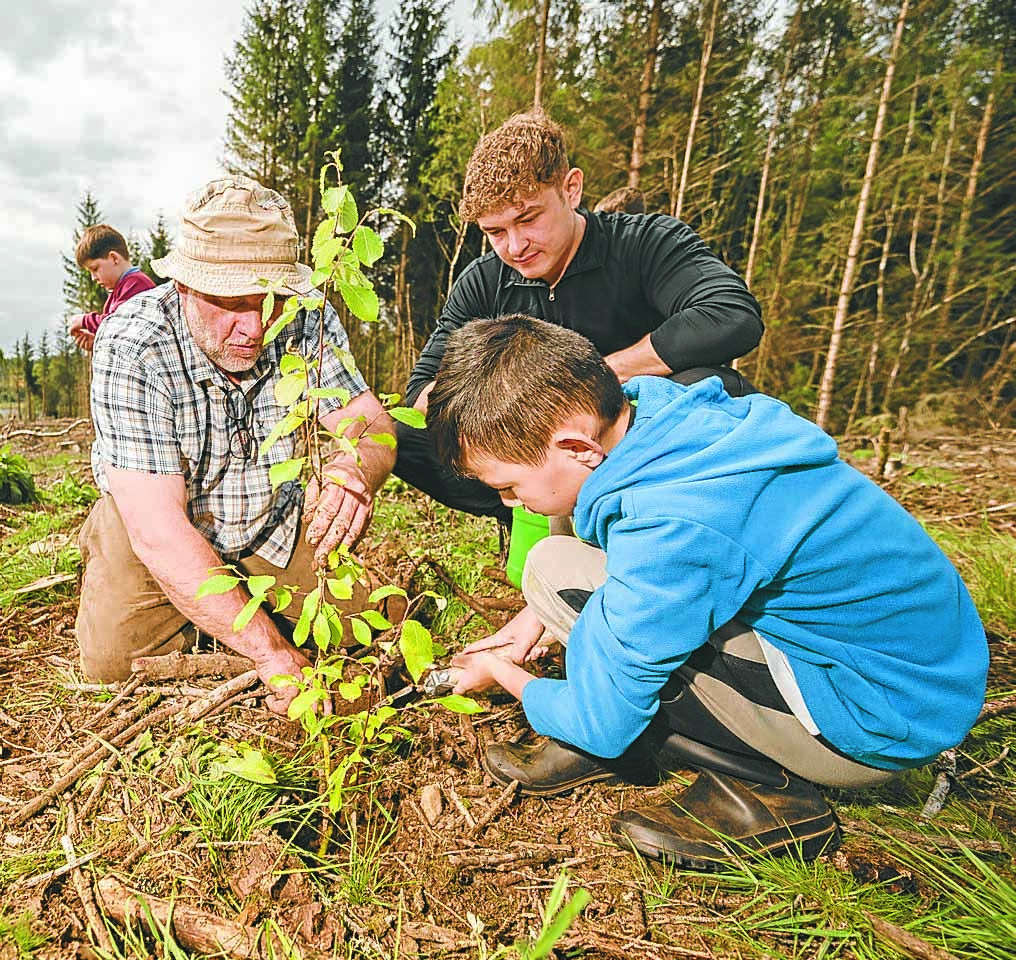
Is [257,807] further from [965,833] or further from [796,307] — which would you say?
[796,307]

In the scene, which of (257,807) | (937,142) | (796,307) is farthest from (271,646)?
(937,142)

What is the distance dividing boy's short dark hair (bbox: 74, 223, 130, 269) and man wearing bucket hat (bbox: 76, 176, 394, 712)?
4.53 m

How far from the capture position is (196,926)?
1234mm

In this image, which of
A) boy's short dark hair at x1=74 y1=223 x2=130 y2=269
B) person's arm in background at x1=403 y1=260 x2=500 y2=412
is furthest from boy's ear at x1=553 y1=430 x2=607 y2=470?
boy's short dark hair at x1=74 y1=223 x2=130 y2=269

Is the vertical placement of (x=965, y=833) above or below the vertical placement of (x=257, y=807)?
above

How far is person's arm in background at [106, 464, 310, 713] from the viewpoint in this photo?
1.73m

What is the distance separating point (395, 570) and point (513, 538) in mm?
497

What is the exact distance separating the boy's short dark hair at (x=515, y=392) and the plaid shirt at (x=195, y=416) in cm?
40

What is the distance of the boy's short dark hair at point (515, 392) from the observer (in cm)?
139

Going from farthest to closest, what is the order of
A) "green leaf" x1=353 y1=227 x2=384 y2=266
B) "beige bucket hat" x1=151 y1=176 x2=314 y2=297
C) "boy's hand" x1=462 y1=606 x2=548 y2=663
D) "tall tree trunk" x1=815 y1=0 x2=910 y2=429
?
"tall tree trunk" x1=815 y1=0 x2=910 y2=429
"boy's hand" x1=462 y1=606 x2=548 y2=663
"beige bucket hat" x1=151 y1=176 x2=314 y2=297
"green leaf" x1=353 y1=227 x2=384 y2=266

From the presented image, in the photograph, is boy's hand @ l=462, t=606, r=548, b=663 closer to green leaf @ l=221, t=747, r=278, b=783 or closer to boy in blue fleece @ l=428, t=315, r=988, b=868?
boy in blue fleece @ l=428, t=315, r=988, b=868

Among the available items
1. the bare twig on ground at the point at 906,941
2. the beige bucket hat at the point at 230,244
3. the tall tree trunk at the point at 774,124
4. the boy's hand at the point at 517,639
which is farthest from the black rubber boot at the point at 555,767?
the tall tree trunk at the point at 774,124

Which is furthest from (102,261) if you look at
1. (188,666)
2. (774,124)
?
(774,124)

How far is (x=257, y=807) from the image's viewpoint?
146 centimetres
